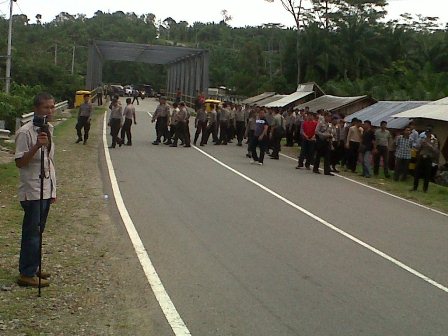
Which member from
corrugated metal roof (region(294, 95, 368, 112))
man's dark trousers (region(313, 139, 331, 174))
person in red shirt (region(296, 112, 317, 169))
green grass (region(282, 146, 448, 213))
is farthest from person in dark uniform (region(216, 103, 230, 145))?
man's dark trousers (region(313, 139, 331, 174))

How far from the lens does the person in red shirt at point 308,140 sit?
2102cm

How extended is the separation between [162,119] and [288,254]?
1710cm

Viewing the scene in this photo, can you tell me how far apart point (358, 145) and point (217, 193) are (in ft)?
27.5

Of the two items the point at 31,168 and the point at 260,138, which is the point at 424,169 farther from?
the point at 31,168

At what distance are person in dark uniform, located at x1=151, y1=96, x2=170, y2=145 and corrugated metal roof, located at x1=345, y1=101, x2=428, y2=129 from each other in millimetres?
7852

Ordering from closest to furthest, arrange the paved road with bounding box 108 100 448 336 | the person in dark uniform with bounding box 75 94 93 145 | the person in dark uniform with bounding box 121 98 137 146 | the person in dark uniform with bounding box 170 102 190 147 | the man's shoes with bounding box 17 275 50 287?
the paved road with bounding box 108 100 448 336
the man's shoes with bounding box 17 275 50 287
the person in dark uniform with bounding box 75 94 93 145
the person in dark uniform with bounding box 121 98 137 146
the person in dark uniform with bounding box 170 102 190 147

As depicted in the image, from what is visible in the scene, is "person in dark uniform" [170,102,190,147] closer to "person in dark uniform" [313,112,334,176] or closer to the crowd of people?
the crowd of people

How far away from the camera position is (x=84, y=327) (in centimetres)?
605

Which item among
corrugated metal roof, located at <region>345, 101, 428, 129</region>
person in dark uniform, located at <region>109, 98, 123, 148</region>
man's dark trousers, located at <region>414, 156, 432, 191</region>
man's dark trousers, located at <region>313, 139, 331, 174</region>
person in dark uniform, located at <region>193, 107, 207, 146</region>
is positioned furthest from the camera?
person in dark uniform, located at <region>193, 107, 207, 146</region>

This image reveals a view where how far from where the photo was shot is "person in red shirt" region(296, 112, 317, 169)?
68.9ft

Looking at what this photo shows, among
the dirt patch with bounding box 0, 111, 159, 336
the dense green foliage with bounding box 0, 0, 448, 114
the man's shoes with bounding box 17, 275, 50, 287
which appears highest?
the dense green foliage with bounding box 0, 0, 448, 114

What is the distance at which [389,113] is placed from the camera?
26141mm

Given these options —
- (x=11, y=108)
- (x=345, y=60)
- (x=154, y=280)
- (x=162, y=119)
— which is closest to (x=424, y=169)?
(x=162, y=119)

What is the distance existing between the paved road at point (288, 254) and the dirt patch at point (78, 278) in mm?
357
